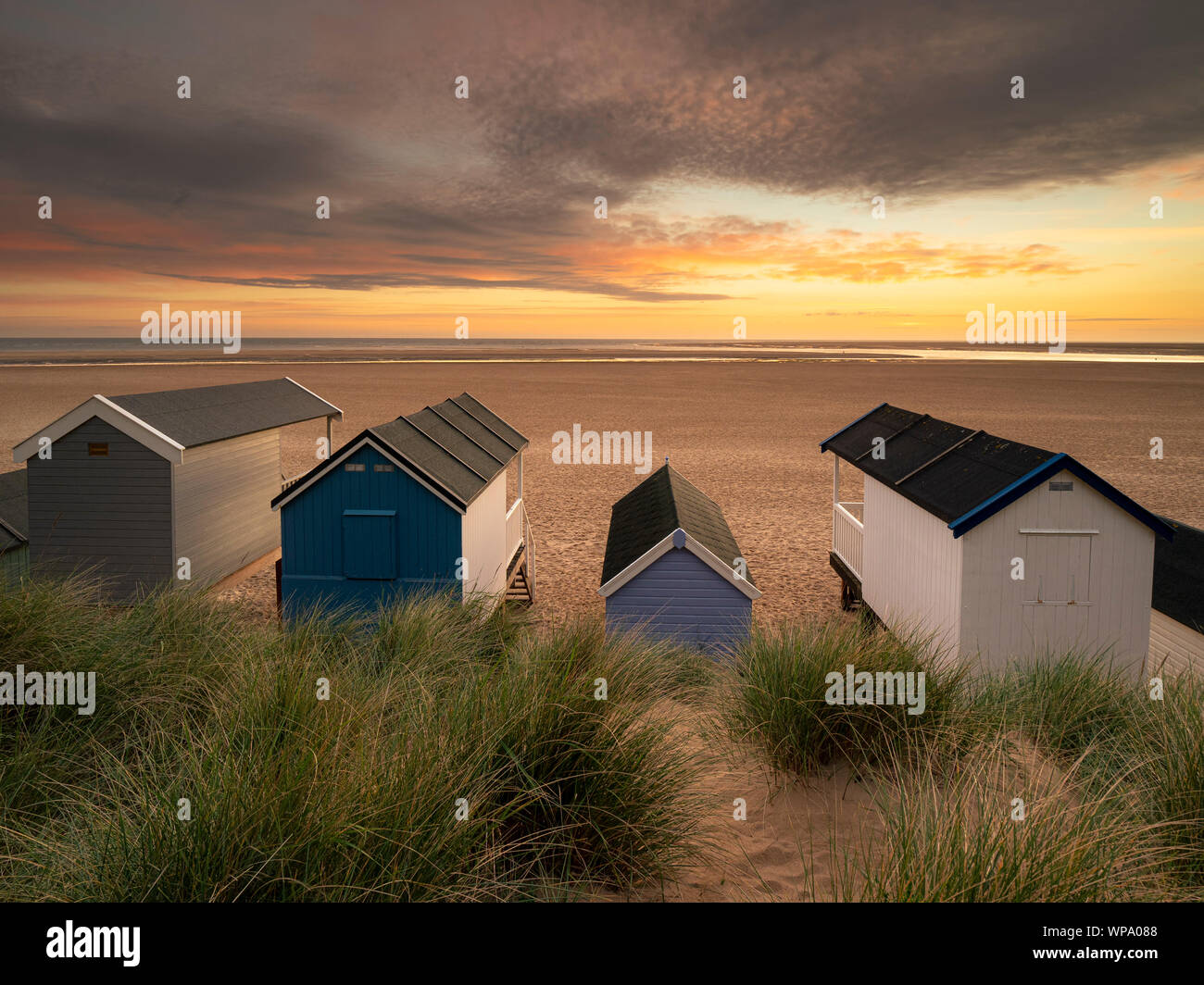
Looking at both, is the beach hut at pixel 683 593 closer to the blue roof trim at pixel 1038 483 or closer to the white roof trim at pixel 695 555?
the white roof trim at pixel 695 555

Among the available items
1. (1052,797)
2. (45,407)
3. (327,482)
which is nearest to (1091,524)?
(1052,797)

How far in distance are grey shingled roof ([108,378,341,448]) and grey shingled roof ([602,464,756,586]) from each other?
7899mm

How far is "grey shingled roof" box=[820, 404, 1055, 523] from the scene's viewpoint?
9844 millimetres

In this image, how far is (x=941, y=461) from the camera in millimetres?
11711

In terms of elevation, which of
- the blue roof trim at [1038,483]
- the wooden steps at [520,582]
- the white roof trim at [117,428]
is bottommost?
the wooden steps at [520,582]

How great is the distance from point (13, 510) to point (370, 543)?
317 inches

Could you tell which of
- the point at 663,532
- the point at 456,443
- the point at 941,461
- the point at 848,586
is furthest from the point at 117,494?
the point at 941,461

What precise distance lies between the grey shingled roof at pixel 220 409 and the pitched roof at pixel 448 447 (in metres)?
4.25

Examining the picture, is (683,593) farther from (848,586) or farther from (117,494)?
(117,494)

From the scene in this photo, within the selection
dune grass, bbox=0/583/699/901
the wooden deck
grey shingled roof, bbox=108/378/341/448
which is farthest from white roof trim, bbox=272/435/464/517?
the wooden deck

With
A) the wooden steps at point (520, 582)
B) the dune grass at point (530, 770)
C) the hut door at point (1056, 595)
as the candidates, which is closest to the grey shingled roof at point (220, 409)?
the wooden steps at point (520, 582)

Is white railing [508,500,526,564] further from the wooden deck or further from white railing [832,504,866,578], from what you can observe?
white railing [832,504,866,578]

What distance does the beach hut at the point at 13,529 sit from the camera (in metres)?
→ 13.7
